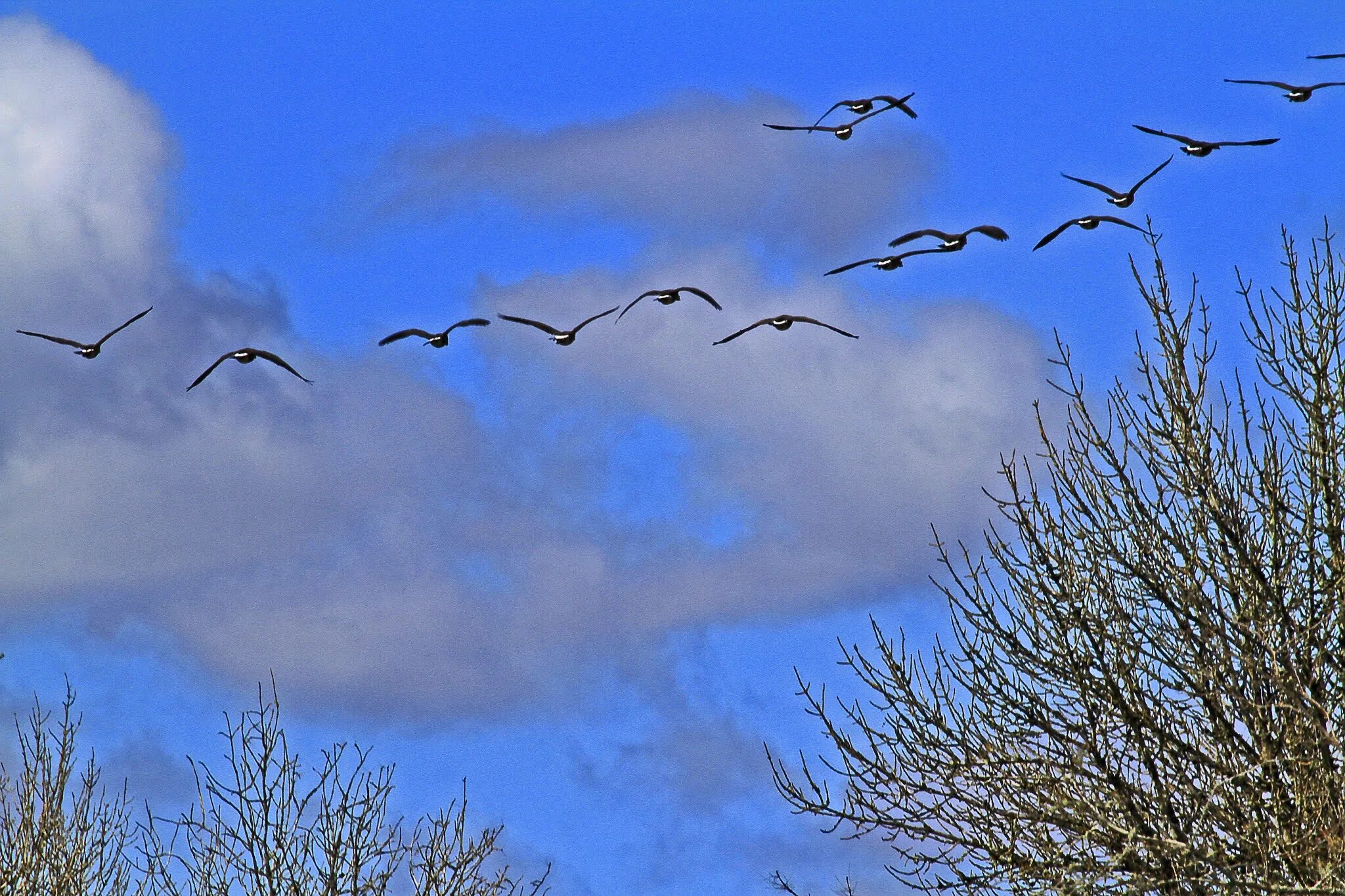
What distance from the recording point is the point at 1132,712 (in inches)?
419

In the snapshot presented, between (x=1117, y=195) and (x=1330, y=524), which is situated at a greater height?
(x=1117, y=195)

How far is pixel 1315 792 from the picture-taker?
32.0 feet

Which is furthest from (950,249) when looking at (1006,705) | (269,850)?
(269,850)

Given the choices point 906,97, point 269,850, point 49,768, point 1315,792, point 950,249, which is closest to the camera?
point 1315,792

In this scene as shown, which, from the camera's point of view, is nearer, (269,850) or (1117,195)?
(1117,195)

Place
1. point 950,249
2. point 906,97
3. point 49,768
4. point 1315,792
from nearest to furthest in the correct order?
point 1315,792
point 950,249
point 906,97
point 49,768

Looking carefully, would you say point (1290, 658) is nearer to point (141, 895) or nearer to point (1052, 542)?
point (1052, 542)

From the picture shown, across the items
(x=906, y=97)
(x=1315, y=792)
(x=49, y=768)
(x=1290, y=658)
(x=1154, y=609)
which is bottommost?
(x=1315, y=792)

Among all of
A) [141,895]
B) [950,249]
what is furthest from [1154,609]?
[141,895]

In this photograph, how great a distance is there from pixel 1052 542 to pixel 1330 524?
1.91 meters

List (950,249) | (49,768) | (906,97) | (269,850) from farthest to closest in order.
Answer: (49,768) < (269,850) < (906,97) < (950,249)

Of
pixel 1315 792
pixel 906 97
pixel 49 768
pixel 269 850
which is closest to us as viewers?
pixel 1315 792

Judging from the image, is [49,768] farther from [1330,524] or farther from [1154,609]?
[1330,524]

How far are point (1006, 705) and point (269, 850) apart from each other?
320 inches
